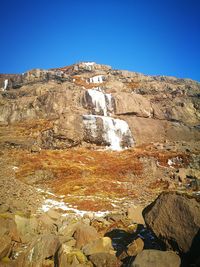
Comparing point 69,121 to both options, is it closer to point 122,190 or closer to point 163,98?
point 122,190

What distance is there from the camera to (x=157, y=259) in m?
7.83

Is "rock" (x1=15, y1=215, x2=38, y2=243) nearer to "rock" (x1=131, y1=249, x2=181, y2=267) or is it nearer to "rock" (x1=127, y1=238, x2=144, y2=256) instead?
"rock" (x1=127, y1=238, x2=144, y2=256)

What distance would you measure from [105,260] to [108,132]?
37132mm

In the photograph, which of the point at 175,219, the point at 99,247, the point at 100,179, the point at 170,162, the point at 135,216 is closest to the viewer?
the point at 175,219

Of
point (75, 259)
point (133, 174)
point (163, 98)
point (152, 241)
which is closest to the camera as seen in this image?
point (75, 259)

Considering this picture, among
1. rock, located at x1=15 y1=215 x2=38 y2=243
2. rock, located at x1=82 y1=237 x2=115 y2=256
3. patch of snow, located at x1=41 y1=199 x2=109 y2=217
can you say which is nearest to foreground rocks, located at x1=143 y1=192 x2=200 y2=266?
rock, located at x1=82 y1=237 x2=115 y2=256

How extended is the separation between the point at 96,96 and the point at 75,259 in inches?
1904

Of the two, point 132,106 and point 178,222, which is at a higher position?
point 132,106

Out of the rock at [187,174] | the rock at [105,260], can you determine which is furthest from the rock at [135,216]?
the rock at [187,174]

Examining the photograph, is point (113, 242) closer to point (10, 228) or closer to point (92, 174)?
point (10, 228)

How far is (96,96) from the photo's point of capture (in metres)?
55.3

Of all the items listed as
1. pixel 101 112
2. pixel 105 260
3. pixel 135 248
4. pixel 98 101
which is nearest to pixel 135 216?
pixel 135 248

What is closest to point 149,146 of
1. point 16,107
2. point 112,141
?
point 112,141

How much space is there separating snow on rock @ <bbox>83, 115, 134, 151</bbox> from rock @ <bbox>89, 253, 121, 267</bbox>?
35.4 metres
